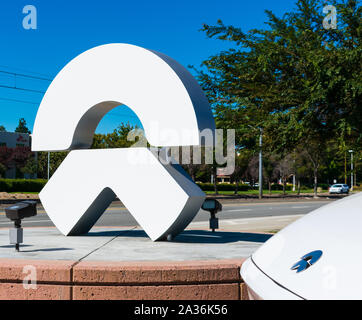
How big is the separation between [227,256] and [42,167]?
50976mm

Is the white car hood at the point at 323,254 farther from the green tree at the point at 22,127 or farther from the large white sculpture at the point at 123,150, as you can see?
the green tree at the point at 22,127

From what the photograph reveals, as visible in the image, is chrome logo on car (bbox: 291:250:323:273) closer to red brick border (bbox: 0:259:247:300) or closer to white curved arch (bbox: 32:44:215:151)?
red brick border (bbox: 0:259:247:300)

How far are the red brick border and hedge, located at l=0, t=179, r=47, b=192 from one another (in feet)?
111

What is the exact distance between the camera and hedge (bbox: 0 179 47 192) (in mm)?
35594

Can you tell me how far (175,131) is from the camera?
645 cm

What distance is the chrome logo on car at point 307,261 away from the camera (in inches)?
65.6

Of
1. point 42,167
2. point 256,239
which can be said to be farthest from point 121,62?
point 42,167

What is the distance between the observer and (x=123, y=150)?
22.5ft

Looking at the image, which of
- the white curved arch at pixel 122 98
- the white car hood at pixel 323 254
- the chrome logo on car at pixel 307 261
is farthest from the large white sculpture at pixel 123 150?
the chrome logo on car at pixel 307 261

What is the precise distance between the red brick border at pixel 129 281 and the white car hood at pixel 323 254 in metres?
1.88

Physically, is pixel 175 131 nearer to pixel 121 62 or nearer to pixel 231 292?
pixel 121 62

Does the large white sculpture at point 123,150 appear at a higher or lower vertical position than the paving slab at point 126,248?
higher
